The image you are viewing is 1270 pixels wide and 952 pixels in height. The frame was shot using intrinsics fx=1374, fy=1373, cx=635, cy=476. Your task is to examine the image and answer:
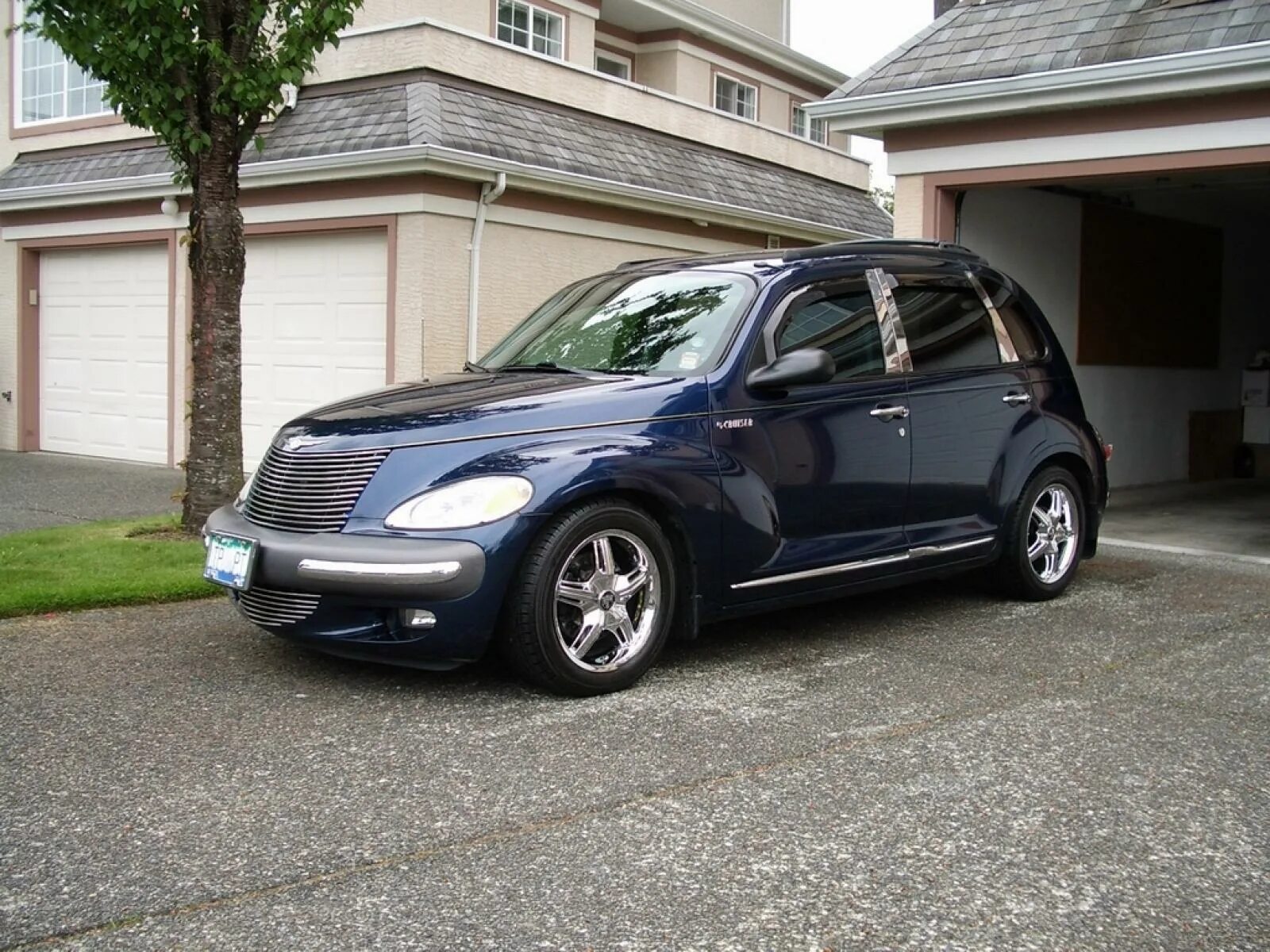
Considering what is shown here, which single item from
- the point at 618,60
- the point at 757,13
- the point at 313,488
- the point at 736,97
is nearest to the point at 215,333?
the point at 313,488

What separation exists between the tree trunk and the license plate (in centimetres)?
345

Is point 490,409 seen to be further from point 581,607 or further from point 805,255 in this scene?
point 805,255

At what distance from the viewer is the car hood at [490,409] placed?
17.2 feet

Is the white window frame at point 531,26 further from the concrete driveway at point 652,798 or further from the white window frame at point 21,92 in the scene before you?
the concrete driveway at point 652,798

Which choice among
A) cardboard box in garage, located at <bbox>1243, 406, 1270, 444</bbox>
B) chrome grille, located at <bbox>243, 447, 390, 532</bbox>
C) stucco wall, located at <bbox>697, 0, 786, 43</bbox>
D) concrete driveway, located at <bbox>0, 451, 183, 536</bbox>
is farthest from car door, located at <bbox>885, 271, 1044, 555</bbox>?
stucco wall, located at <bbox>697, 0, 786, 43</bbox>

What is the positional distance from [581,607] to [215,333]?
15.3ft

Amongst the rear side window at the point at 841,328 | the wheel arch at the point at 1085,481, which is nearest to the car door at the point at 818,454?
the rear side window at the point at 841,328

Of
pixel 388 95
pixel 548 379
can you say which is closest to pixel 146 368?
pixel 388 95

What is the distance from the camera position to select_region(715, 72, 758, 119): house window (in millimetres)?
21250

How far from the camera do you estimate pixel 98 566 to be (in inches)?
310

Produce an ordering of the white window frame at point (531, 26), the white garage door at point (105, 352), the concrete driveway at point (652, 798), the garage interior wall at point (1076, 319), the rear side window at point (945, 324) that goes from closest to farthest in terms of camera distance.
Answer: the concrete driveway at point (652, 798), the rear side window at point (945, 324), the garage interior wall at point (1076, 319), the white garage door at point (105, 352), the white window frame at point (531, 26)

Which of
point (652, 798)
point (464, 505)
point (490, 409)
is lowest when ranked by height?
point (652, 798)

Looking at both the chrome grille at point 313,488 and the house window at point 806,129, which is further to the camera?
the house window at point 806,129

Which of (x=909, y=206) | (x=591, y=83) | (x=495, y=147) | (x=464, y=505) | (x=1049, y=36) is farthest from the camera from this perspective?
(x=591, y=83)
